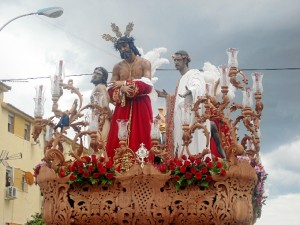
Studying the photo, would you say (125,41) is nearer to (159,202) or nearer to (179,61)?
(179,61)

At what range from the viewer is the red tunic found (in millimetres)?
9320

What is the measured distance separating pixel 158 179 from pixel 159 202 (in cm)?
29

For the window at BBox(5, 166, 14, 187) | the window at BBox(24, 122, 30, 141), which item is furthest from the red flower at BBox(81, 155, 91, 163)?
the window at BBox(24, 122, 30, 141)

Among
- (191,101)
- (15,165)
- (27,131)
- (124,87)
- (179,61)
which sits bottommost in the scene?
(191,101)

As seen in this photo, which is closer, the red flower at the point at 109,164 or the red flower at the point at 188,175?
the red flower at the point at 188,175

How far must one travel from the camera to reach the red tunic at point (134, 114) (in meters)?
9.32

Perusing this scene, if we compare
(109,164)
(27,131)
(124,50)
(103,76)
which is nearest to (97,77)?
(103,76)

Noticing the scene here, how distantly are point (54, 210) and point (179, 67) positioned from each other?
11.5 ft

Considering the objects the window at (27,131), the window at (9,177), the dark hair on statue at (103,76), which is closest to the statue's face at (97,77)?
the dark hair on statue at (103,76)

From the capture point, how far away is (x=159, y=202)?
7.65 metres

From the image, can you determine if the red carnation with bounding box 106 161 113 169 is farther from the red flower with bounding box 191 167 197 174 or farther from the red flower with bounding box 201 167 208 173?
the red flower with bounding box 201 167 208 173

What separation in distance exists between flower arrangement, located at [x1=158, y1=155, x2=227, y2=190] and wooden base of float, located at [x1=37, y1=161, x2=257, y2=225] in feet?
0.26

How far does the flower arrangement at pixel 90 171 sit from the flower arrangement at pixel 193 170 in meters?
0.70

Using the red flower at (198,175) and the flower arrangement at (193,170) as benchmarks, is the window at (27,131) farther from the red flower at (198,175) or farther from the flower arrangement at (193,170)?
the red flower at (198,175)
